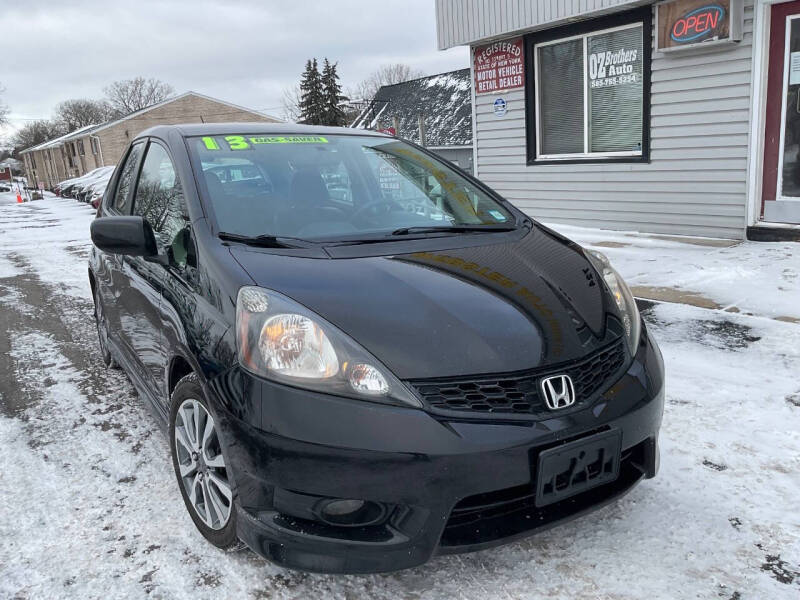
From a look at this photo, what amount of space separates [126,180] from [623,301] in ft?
9.43

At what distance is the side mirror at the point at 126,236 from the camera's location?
2.71 m

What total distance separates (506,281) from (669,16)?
22.3 ft

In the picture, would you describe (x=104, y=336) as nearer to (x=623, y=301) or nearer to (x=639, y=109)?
(x=623, y=301)

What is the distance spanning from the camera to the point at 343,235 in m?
2.73

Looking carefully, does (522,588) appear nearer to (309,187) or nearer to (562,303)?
(562,303)

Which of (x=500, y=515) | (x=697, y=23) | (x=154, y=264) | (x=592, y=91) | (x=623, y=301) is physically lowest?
(x=500, y=515)

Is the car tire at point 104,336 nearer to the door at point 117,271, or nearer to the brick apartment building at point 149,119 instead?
the door at point 117,271

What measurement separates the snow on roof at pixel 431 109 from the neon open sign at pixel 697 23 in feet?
61.4

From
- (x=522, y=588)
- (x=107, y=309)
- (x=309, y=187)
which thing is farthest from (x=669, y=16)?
(x=522, y=588)

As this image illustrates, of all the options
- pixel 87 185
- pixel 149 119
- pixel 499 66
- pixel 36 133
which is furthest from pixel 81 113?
pixel 499 66

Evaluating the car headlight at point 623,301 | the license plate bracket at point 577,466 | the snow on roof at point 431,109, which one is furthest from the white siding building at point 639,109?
the snow on roof at point 431,109

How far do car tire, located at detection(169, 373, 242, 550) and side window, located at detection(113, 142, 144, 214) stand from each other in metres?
1.64

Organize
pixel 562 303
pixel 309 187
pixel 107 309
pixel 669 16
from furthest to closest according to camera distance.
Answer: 1. pixel 669 16
2. pixel 107 309
3. pixel 309 187
4. pixel 562 303

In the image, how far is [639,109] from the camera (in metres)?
8.52
